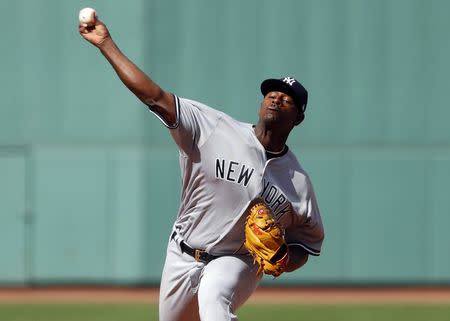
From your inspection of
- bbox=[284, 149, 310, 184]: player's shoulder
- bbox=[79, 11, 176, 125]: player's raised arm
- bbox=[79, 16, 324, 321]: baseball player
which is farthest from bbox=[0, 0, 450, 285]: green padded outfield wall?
bbox=[79, 11, 176, 125]: player's raised arm

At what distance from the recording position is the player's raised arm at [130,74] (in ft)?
17.2

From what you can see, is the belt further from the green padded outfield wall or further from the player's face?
the green padded outfield wall

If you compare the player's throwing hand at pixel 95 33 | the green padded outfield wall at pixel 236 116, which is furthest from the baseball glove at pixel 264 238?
the green padded outfield wall at pixel 236 116

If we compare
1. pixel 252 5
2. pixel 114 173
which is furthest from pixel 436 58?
pixel 114 173

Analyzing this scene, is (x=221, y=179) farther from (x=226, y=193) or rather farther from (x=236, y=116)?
(x=236, y=116)

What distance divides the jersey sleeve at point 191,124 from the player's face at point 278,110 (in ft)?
0.85

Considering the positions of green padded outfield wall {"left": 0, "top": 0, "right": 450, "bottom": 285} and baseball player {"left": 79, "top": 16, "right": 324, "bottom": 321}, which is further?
green padded outfield wall {"left": 0, "top": 0, "right": 450, "bottom": 285}

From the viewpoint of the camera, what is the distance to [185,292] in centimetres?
585

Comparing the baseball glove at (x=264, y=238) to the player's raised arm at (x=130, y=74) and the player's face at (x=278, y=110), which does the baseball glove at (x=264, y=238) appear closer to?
the player's face at (x=278, y=110)

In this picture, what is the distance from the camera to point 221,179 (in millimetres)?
5738

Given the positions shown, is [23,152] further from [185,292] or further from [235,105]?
[185,292]

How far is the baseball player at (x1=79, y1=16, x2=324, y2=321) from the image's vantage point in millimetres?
5703

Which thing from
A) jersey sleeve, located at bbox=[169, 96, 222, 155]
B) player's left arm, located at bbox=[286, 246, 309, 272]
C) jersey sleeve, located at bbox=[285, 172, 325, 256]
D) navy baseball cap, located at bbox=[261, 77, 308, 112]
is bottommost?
player's left arm, located at bbox=[286, 246, 309, 272]

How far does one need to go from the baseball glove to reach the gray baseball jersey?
81 millimetres
